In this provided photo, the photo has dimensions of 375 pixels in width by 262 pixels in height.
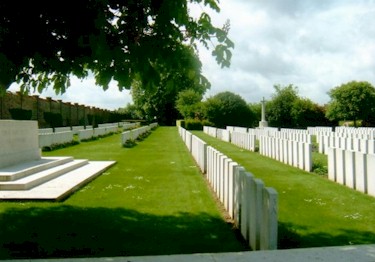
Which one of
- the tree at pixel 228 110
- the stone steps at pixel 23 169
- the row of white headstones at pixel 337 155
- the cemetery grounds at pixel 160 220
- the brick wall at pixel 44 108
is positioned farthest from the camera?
the tree at pixel 228 110

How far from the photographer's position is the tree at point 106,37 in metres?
4.07

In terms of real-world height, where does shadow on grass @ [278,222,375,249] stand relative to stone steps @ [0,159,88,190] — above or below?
below

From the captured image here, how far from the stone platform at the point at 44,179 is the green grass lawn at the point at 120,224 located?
0.30 metres

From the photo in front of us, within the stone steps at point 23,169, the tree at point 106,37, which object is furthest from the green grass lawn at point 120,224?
the tree at point 106,37

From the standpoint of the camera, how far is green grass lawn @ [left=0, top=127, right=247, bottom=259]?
15.7 feet

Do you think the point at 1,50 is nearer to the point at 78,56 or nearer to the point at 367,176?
the point at 78,56

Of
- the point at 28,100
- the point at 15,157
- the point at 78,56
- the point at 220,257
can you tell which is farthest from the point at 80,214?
the point at 28,100

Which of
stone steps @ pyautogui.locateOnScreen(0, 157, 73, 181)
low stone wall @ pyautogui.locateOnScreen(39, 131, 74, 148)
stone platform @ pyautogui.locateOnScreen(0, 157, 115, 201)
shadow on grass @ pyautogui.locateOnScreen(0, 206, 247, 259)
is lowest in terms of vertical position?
shadow on grass @ pyautogui.locateOnScreen(0, 206, 247, 259)

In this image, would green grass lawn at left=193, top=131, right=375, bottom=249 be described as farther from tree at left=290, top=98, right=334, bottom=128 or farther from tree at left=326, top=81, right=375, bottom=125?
tree at left=290, top=98, right=334, bottom=128

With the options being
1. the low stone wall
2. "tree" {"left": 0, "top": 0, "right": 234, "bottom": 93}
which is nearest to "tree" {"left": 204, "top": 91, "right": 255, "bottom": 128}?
the low stone wall

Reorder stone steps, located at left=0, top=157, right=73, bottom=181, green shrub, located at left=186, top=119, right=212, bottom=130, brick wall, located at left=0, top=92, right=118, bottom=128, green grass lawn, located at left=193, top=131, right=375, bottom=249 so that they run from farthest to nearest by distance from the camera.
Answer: green shrub, located at left=186, top=119, right=212, bottom=130 → brick wall, located at left=0, top=92, right=118, bottom=128 → stone steps, located at left=0, top=157, right=73, bottom=181 → green grass lawn, located at left=193, top=131, right=375, bottom=249

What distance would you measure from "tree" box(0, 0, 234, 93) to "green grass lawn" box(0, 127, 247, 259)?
1.93 metres

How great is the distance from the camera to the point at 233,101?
49.0m

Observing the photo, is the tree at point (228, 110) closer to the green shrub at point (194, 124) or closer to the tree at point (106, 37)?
A: the green shrub at point (194, 124)
